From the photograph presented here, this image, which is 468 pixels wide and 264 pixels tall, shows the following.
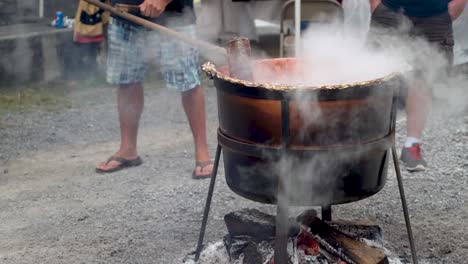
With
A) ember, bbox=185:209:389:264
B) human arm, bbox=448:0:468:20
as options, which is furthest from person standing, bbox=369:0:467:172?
ember, bbox=185:209:389:264

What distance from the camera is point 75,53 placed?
7.87m

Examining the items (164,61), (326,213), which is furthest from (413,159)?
(164,61)

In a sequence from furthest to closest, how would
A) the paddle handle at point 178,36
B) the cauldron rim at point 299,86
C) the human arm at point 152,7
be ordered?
the human arm at point 152,7 < the paddle handle at point 178,36 < the cauldron rim at point 299,86

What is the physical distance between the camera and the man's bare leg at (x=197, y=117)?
4914mm

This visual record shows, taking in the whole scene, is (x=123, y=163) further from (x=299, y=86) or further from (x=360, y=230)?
(x=299, y=86)

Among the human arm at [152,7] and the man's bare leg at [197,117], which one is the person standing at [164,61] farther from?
the human arm at [152,7]

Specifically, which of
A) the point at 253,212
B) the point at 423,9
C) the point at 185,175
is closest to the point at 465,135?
the point at 423,9

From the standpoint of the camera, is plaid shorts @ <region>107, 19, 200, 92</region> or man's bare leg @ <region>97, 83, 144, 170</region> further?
man's bare leg @ <region>97, 83, 144, 170</region>

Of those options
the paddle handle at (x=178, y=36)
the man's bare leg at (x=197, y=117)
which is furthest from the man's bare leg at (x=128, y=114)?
the paddle handle at (x=178, y=36)

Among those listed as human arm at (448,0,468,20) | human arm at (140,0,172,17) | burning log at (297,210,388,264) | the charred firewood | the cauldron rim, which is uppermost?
human arm at (140,0,172,17)

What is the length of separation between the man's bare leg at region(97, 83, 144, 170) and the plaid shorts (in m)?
0.16

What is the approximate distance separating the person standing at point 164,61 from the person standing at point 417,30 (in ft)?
4.68

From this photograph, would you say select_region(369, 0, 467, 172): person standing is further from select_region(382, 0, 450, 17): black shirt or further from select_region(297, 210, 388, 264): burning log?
select_region(297, 210, 388, 264): burning log

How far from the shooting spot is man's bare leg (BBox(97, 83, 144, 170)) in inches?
199
